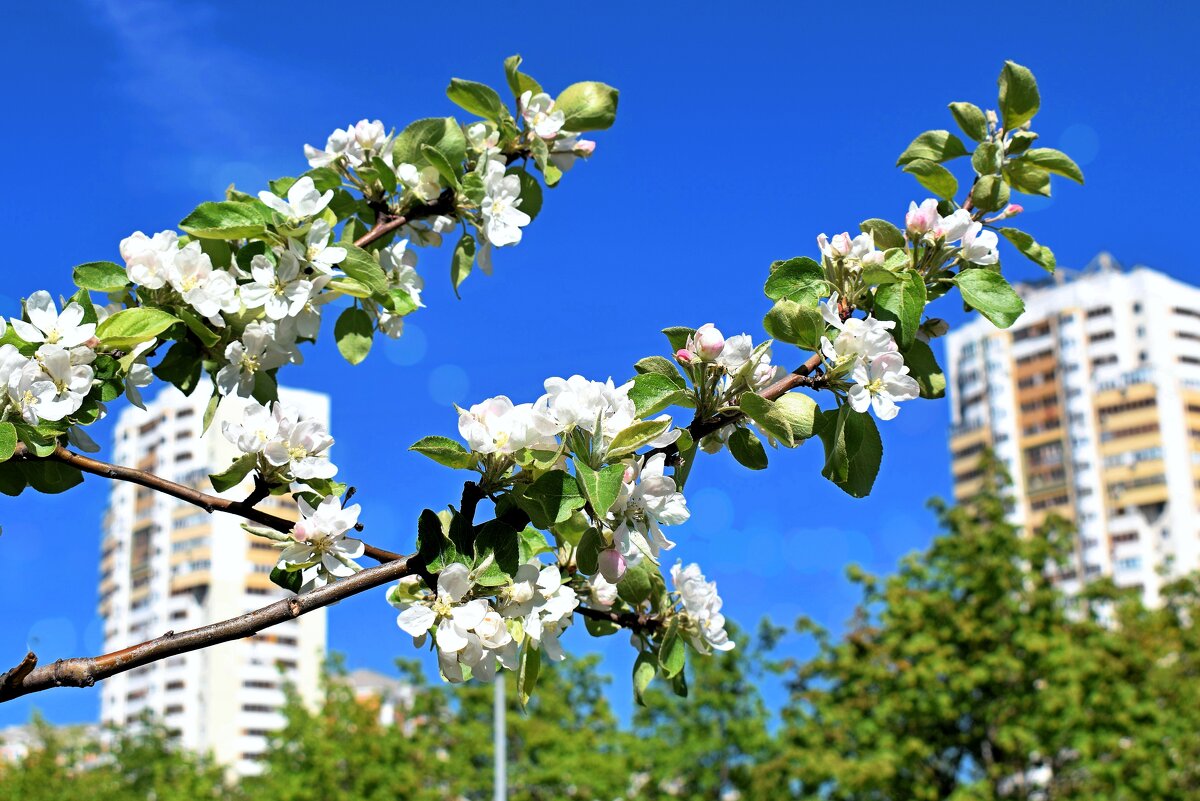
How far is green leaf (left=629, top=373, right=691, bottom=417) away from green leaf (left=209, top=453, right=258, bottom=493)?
0.71 m

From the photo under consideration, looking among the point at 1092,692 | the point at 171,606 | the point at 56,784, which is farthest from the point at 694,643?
the point at 171,606

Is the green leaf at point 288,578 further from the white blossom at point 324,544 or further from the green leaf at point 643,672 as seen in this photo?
the green leaf at point 643,672

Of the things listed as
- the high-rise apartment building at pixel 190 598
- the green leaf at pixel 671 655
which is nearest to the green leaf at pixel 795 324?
the green leaf at pixel 671 655

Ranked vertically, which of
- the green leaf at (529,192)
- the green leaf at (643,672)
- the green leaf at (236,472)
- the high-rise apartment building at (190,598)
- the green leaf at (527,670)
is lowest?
the green leaf at (527,670)

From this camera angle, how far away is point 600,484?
176 centimetres

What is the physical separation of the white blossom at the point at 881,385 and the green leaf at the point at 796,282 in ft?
0.51

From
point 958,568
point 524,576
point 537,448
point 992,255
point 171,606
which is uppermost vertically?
point 171,606

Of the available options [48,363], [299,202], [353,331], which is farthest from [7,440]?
[353,331]

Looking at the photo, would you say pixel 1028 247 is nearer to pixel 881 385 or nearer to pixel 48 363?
pixel 881 385

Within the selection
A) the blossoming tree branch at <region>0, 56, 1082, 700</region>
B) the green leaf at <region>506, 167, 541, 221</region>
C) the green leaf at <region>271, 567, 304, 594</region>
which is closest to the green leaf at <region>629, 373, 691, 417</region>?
the blossoming tree branch at <region>0, 56, 1082, 700</region>

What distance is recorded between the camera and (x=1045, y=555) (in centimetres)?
2016

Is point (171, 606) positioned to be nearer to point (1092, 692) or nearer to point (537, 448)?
point (1092, 692)

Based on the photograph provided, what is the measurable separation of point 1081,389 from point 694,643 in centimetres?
8682

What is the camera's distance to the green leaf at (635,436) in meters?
1.83
